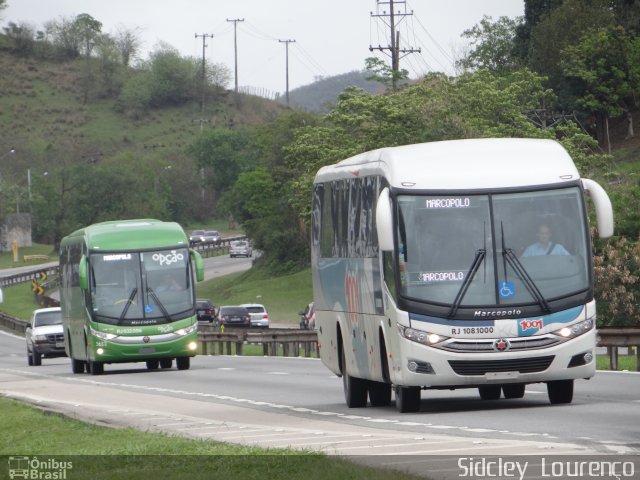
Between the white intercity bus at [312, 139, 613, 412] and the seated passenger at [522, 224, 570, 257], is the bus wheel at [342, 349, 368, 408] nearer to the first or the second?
the white intercity bus at [312, 139, 613, 412]

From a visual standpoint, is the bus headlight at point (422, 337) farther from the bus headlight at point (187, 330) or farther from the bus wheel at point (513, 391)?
the bus headlight at point (187, 330)

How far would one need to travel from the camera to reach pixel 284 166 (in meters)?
107

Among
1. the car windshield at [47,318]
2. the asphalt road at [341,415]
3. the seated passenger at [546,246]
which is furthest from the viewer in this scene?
the car windshield at [47,318]

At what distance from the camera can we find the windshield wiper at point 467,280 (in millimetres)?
18047

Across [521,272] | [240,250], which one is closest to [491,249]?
[521,272]

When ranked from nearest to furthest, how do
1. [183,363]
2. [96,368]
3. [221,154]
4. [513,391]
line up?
[513,391], [96,368], [183,363], [221,154]

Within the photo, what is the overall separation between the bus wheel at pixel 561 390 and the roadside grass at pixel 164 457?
5.59 metres

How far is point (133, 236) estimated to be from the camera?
121ft

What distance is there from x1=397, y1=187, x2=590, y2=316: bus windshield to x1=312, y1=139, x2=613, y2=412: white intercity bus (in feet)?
0.04

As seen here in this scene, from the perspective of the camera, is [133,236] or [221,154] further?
[221,154]

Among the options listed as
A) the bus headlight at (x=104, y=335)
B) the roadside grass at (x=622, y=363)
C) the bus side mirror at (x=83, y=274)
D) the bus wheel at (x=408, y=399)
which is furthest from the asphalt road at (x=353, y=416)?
the bus side mirror at (x=83, y=274)

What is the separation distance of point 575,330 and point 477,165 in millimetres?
2204

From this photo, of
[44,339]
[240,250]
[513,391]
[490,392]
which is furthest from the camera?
[240,250]

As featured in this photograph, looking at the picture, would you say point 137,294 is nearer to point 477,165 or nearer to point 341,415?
point 341,415
